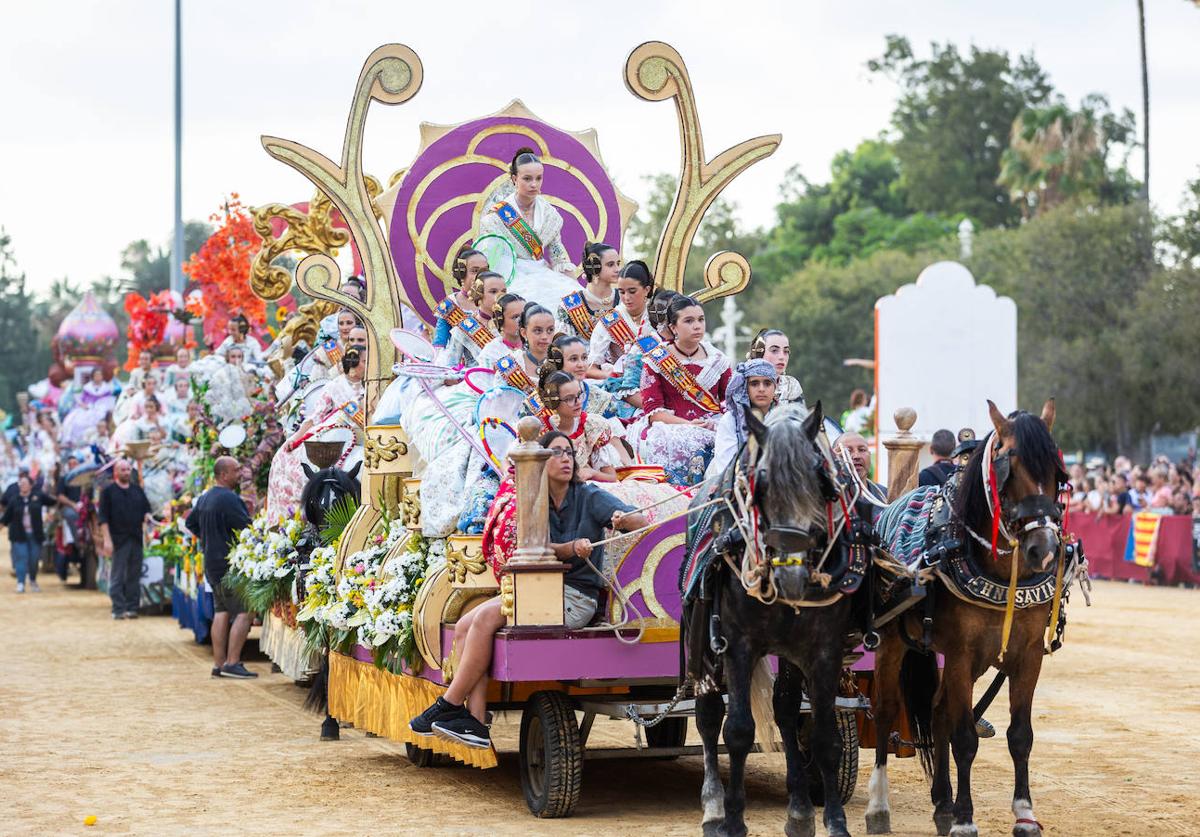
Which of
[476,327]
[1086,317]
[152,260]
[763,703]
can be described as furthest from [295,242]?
[152,260]

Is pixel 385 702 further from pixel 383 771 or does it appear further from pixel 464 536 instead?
pixel 464 536

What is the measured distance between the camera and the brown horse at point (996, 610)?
7152mm

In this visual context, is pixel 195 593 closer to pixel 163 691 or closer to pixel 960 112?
pixel 163 691

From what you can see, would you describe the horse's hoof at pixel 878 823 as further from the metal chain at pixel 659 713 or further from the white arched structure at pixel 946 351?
the white arched structure at pixel 946 351

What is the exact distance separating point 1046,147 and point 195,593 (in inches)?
1561

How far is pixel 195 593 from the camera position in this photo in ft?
58.2

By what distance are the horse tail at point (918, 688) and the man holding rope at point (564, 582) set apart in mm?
1456

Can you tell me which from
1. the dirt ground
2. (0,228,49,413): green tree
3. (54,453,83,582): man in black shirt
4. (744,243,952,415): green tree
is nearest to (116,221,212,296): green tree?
(0,228,49,413): green tree

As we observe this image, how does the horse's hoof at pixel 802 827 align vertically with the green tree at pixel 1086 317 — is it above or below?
below

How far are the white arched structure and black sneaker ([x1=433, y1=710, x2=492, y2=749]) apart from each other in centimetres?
1152

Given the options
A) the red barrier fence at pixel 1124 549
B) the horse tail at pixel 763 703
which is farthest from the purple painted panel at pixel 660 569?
the red barrier fence at pixel 1124 549

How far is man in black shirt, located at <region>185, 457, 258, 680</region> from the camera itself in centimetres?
1522

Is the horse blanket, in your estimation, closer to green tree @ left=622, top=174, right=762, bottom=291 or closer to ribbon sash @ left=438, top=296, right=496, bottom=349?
ribbon sash @ left=438, top=296, right=496, bottom=349

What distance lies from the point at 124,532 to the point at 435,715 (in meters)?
13.1
